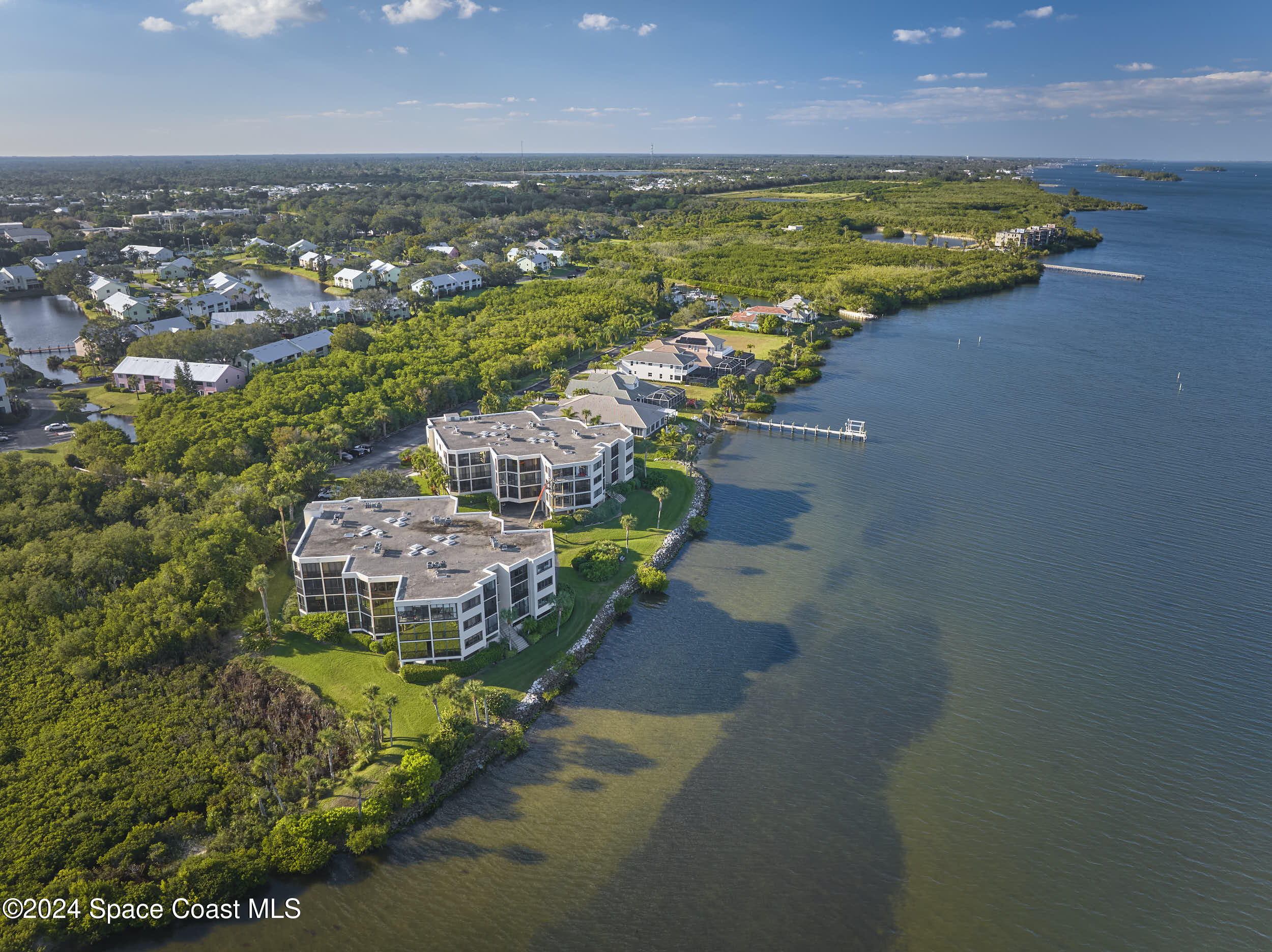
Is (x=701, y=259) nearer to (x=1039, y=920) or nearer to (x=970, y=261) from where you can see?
(x=970, y=261)

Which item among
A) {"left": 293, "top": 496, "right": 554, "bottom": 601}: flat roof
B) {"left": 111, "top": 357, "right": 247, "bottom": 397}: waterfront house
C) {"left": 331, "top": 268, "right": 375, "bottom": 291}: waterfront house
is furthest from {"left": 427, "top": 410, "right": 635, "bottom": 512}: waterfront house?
{"left": 331, "top": 268, "right": 375, "bottom": 291}: waterfront house

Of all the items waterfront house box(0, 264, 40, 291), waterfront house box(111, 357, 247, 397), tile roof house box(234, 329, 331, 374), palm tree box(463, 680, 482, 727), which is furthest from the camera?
waterfront house box(0, 264, 40, 291)

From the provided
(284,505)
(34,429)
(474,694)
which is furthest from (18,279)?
(474,694)

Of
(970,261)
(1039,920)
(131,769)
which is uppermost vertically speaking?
(970,261)

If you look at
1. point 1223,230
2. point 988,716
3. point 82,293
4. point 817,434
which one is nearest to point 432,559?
point 988,716

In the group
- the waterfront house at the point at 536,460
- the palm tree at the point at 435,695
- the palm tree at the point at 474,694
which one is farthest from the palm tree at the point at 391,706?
the waterfront house at the point at 536,460

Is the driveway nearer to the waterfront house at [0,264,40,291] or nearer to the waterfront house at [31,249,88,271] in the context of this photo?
the waterfront house at [0,264,40,291]

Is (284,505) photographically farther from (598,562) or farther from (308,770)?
(308,770)
